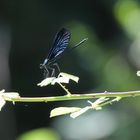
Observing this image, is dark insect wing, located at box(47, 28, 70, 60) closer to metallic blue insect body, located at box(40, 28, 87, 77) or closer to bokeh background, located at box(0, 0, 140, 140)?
metallic blue insect body, located at box(40, 28, 87, 77)

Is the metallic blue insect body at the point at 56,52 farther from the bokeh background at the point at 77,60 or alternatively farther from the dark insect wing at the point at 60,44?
the bokeh background at the point at 77,60

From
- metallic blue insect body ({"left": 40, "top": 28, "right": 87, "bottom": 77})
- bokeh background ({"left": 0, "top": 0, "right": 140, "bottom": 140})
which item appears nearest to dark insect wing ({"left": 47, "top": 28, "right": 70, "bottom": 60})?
metallic blue insect body ({"left": 40, "top": 28, "right": 87, "bottom": 77})

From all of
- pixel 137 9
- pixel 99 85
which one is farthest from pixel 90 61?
pixel 137 9

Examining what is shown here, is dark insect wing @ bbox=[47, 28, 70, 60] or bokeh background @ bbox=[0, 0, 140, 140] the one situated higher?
bokeh background @ bbox=[0, 0, 140, 140]

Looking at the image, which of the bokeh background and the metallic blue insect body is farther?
the bokeh background

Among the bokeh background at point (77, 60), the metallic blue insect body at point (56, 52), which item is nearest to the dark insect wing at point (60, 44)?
the metallic blue insect body at point (56, 52)

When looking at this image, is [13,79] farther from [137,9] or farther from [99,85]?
[137,9]

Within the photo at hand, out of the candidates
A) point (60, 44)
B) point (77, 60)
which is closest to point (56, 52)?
point (60, 44)
